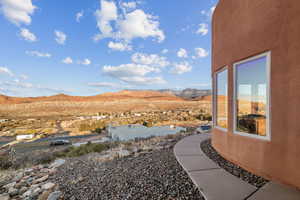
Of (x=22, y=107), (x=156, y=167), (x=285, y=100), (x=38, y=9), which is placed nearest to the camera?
(x=285, y=100)

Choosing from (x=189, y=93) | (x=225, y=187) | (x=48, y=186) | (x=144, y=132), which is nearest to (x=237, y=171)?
(x=225, y=187)

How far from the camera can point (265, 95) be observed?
8.18 feet

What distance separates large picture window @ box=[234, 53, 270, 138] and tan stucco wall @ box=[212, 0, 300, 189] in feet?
0.52

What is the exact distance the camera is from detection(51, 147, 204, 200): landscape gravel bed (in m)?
2.20

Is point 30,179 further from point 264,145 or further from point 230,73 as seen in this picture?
point 230,73

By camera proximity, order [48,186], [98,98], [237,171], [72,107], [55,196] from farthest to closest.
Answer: [98,98], [72,107], [48,186], [237,171], [55,196]

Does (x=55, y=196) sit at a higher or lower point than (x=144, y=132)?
higher

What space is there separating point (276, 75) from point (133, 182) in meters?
3.29

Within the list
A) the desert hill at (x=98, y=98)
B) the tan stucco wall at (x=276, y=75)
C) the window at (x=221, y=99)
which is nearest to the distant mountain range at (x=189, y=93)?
the desert hill at (x=98, y=98)

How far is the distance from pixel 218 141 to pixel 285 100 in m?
2.09

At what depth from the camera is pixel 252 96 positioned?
2.89m

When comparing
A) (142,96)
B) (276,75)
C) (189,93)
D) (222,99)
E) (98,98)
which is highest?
(189,93)

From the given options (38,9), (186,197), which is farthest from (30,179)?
(38,9)

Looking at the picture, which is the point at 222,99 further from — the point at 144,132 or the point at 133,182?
the point at 144,132
